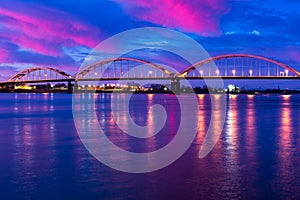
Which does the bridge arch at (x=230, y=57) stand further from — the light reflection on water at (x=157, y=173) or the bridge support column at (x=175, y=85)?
the light reflection on water at (x=157, y=173)

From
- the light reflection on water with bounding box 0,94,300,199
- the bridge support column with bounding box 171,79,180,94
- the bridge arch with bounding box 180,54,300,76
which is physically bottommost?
the light reflection on water with bounding box 0,94,300,199

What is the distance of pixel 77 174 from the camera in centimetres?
743

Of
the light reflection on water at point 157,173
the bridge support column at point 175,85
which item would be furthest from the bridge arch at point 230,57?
the light reflection on water at point 157,173

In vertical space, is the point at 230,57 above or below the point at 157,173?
above

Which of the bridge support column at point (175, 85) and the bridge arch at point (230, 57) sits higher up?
the bridge arch at point (230, 57)

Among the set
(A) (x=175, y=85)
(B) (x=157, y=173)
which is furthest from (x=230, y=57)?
(B) (x=157, y=173)

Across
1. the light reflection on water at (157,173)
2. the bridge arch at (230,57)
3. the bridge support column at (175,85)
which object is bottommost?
the light reflection on water at (157,173)

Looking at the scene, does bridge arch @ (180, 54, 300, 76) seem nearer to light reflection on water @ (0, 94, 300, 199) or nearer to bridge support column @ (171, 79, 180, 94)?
bridge support column @ (171, 79, 180, 94)

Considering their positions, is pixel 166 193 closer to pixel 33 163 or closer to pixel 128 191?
pixel 128 191

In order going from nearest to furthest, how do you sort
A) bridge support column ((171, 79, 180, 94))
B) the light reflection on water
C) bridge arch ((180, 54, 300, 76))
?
the light reflection on water
bridge arch ((180, 54, 300, 76))
bridge support column ((171, 79, 180, 94))

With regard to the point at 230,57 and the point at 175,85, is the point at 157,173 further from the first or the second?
the point at 175,85

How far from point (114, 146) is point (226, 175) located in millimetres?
4382

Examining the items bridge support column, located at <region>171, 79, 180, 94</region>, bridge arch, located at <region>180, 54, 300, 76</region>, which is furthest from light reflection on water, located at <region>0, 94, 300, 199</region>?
bridge support column, located at <region>171, 79, 180, 94</region>

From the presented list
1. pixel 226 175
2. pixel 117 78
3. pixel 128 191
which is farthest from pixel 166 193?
pixel 117 78
